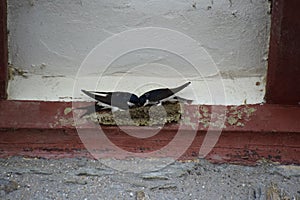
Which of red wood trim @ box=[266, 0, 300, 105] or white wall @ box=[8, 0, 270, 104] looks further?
white wall @ box=[8, 0, 270, 104]

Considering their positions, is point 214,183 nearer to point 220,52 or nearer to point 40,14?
point 220,52

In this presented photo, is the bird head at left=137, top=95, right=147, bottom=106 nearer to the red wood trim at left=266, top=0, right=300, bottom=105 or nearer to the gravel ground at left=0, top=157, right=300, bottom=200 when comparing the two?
the gravel ground at left=0, top=157, right=300, bottom=200

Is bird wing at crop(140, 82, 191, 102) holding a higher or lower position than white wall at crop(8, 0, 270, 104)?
lower

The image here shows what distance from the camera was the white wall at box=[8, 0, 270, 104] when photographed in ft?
4.05

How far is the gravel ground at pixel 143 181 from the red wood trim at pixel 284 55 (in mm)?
149

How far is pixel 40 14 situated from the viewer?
1.24 metres

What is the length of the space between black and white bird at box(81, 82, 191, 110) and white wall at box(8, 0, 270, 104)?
0.09 meters

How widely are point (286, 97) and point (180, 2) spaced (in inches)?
12.1

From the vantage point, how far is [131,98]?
3.84 ft

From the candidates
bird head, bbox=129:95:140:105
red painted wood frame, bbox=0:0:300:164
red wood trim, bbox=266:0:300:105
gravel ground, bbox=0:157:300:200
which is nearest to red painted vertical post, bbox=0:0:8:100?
red painted wood frame, bbox=0:0:300:164

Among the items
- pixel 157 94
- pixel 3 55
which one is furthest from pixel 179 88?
pixel 3 55

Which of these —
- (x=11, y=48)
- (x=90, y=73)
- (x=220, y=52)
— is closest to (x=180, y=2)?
(x=220, y=52)

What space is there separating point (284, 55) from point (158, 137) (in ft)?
1.00

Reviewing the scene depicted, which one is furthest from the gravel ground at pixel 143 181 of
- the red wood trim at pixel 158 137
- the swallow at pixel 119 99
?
the swallow at pixel 119 99
